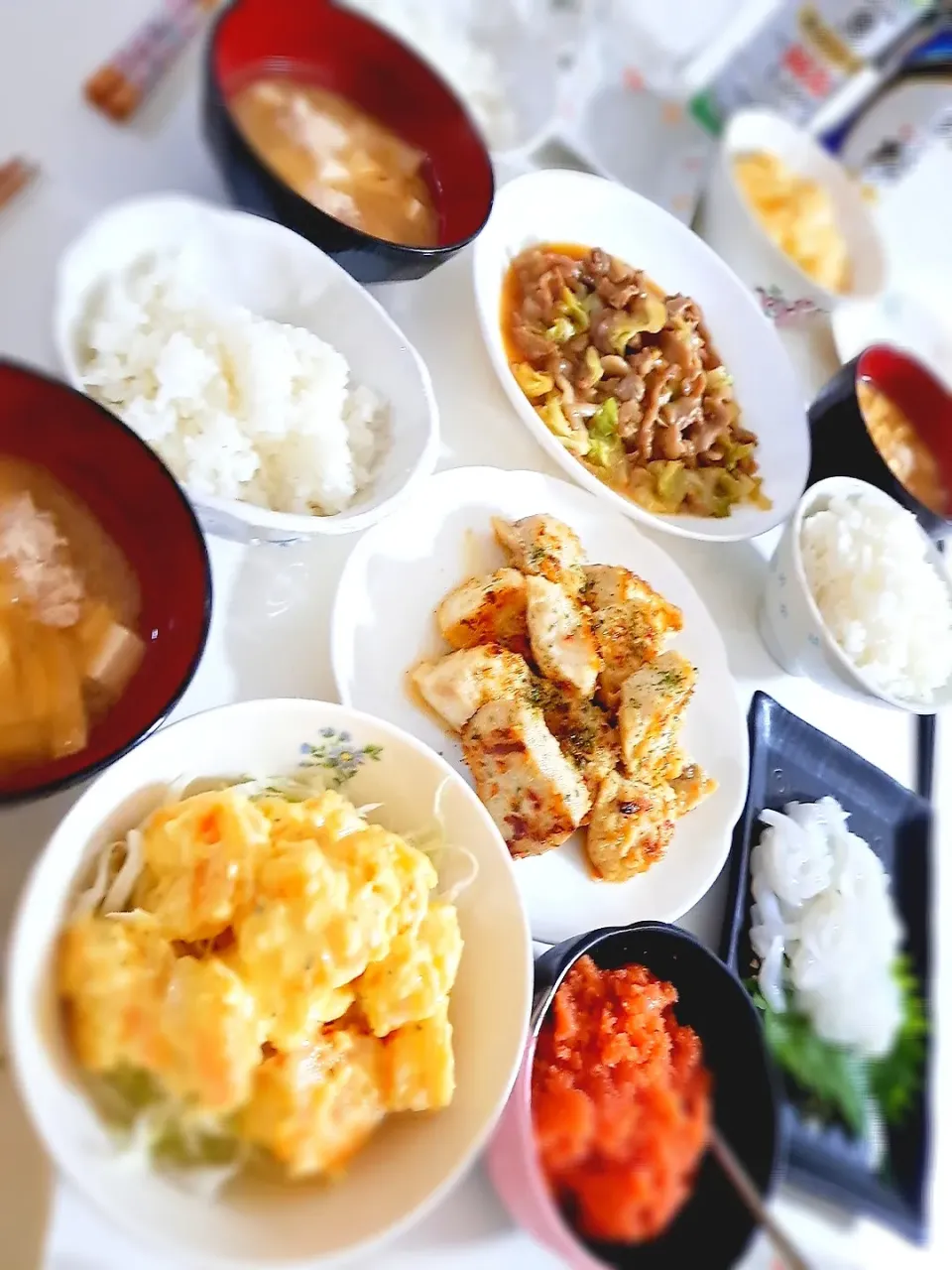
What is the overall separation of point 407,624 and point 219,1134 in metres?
0.46

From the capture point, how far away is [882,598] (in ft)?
3.43

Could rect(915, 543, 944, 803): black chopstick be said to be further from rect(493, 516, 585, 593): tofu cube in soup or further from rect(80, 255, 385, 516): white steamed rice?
rect(80, 255, 385, 516): white steamed rice

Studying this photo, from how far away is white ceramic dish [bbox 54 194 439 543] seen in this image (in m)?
0.70

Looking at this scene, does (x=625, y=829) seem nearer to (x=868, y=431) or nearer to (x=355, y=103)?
(x=868, y=431)

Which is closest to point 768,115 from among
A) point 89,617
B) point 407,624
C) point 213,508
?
point 407,624

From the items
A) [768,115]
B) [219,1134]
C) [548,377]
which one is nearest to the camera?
[219,1134]

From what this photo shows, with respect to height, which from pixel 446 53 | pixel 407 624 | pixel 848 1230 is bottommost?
pixel 407 624

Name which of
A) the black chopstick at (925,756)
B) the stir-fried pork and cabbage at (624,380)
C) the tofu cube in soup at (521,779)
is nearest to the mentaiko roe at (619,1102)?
the tofu cube in soup at (521,779)

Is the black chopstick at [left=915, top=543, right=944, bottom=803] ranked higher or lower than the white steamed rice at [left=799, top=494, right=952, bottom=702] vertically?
lower

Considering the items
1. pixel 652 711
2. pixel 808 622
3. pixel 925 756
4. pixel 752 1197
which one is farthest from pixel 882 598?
pixel 752 1197

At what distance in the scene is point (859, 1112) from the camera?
0.64m

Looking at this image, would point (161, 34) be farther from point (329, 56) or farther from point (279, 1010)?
point (279, 1010)

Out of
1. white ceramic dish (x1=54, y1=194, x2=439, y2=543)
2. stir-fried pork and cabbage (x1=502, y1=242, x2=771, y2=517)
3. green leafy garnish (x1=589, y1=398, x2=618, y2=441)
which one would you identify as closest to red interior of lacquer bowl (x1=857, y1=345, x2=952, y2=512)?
stir-fried pork and cabbage (x1=502, y1=242, x2=771, y2=517)

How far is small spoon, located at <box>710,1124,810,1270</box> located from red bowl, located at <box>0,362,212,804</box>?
1.37 feet
